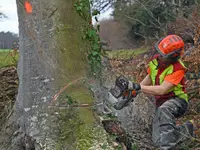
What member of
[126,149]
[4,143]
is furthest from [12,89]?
[126,149]

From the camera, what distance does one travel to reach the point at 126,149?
4.35 meters

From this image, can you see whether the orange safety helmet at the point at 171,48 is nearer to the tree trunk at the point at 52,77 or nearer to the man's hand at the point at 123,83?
the man's hand at the point at 123,83

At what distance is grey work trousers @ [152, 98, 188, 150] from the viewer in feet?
14.7

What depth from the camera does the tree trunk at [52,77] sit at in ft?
13.8

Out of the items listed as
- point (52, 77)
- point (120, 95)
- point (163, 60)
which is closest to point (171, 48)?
point (163, 60)

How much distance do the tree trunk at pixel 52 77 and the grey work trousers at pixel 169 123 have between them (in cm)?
85

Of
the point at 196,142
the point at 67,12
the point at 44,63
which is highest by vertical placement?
the point at 67,12

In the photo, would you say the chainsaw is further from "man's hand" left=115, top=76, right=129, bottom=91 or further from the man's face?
the man's face

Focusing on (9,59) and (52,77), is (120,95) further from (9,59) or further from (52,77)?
(9,59)

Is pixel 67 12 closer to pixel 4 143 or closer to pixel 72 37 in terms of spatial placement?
pixel 72 37

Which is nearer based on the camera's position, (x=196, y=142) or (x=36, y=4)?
(x=36, y=4)

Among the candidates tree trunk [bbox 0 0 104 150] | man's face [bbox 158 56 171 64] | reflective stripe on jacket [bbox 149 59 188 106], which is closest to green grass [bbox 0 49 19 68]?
tree trunk [bbox 0 0 104 150]

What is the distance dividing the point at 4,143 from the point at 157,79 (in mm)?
2070

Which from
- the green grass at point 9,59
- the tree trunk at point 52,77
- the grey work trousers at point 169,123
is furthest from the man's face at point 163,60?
the green grass at point 9,59
